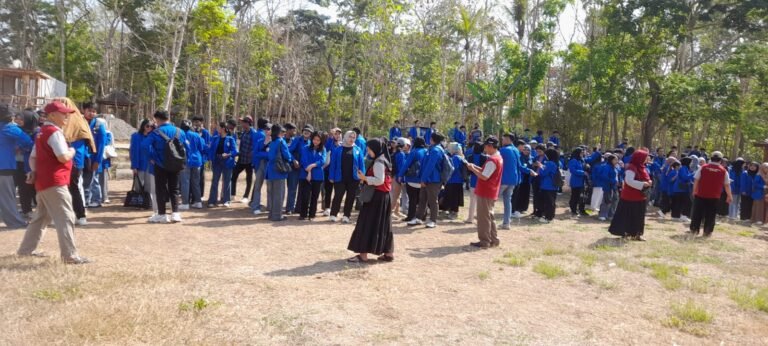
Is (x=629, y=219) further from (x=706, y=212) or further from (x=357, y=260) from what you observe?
(x=357, y=260)

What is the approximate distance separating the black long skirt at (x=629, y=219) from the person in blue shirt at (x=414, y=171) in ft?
12.3

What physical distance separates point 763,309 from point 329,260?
5079 mm

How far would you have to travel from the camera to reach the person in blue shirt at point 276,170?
904 cm

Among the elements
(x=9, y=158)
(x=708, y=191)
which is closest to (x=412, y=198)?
(x=708, y=191)

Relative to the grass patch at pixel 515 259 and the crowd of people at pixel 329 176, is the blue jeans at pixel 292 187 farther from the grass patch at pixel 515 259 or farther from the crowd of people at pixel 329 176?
the grass patch at pixel 515 259

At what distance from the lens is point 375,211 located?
21.4 ft

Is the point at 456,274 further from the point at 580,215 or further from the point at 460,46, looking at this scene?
the point at 460,46

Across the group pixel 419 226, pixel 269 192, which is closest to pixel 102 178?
pixel 269 192

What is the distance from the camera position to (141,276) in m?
5.40

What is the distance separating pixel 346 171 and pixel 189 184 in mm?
3274

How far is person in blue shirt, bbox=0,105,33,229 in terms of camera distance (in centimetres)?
724

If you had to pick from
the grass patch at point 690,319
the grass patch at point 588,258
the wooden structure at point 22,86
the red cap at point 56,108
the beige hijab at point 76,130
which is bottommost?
the grass patch at point 690,319

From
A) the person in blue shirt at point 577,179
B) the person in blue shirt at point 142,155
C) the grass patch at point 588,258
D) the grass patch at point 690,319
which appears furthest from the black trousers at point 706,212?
the person in blue shirt at point 142,155

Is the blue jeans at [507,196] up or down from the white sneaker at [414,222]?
up
